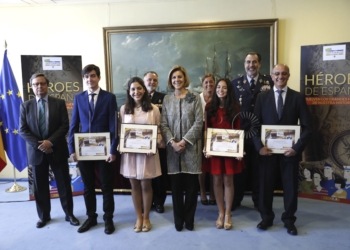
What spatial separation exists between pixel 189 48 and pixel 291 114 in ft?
7.61

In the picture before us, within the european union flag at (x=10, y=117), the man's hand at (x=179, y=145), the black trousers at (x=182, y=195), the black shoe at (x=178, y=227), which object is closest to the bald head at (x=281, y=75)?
the man's hand at (x=179, y=145)

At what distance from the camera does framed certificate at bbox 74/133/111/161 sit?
2.76 metres

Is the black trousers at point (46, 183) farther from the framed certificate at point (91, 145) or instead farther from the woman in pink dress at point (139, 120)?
the woman in pink dress at point (139, 120)

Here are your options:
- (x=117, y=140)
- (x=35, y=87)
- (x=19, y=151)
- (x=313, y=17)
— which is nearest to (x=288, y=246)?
(x=117, y=140)

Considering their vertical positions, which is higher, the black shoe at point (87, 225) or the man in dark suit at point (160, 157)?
the man in dark suit at point (160, 157)

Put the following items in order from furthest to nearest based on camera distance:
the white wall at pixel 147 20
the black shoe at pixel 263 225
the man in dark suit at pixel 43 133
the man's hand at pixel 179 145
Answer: the white wall at pixel 147 20
the man in dark suit at pixel 43 133
the black shoe at pixel 263 225
the man's hand at pixel 179 145

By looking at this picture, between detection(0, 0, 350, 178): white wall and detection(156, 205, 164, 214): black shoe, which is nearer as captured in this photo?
detection(156, 205, 164, 214): black shoe

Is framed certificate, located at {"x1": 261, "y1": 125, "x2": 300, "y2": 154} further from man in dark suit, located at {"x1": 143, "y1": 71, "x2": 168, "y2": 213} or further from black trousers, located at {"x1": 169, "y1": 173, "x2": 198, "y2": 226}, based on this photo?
man in dark suit, located at {"x1": 143, "y1": 71, "x2": 168, "y2": 213}

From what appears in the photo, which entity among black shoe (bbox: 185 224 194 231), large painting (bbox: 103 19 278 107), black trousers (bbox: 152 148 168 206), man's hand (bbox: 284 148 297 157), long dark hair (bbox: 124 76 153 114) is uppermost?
large painting (bbox: 103 19 278 107)

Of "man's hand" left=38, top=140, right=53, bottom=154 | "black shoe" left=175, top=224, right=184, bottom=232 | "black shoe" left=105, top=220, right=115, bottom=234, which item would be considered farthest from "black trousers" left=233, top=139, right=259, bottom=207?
"man's hand" left=38, top=140, right=53, bottom=154

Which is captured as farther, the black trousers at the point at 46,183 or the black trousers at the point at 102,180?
the black trousers at the point at 46,183

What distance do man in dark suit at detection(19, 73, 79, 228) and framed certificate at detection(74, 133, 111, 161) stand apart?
1.06ft

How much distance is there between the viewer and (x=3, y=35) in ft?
15.7

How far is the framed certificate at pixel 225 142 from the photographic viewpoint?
264 cm
